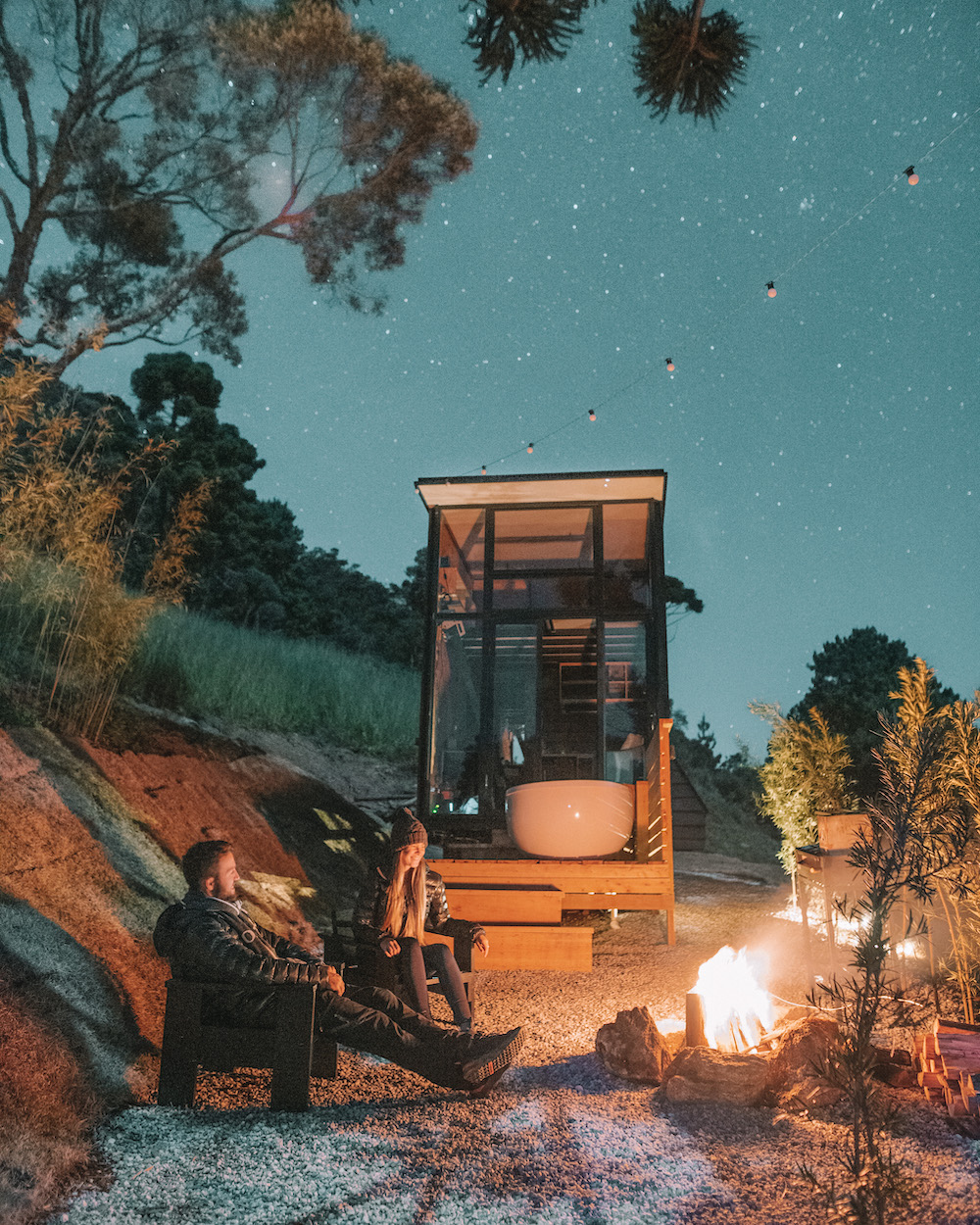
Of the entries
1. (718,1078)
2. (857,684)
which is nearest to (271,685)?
(718,1078)

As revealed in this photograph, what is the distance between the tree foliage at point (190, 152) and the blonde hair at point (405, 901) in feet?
25.9

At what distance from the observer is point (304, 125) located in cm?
1003

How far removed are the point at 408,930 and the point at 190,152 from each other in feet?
33.7

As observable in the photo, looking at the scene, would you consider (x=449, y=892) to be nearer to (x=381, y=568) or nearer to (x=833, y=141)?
(x=833, y=141)

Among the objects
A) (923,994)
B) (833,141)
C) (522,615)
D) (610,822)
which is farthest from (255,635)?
(923,994)

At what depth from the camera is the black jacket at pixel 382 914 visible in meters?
3.14

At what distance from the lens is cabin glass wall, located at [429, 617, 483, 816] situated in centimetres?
634

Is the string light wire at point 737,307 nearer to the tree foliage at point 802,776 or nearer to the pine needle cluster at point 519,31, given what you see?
the pine needle cluster at point 519,31

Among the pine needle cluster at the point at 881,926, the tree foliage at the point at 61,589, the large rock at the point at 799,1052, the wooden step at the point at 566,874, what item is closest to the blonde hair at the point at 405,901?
the large rock at the point at 799,1052

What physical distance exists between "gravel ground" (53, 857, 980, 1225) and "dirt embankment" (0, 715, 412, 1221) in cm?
20

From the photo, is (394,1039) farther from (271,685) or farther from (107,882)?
(271,685)

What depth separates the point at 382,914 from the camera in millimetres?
A: 3184

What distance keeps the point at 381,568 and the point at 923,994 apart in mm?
19157

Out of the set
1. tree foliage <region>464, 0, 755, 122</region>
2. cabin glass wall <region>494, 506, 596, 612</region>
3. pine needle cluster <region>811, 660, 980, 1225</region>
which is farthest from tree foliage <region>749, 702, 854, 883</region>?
tree foliage <region>464, 0, 755, 122</region>
